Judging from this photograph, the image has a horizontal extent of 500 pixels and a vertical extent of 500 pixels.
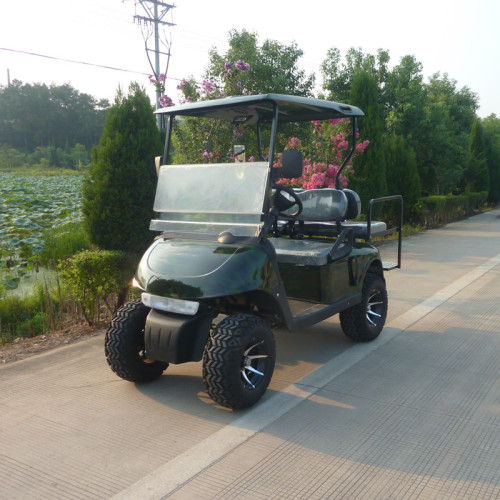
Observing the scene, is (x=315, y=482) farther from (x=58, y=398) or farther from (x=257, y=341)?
(x=58, y=398)

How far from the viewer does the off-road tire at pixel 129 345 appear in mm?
3580

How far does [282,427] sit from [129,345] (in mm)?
1197

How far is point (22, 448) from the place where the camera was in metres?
2.92

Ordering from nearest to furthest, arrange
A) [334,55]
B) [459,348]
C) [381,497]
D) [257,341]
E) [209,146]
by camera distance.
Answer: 1. [381,497]
2. [257,341]
3. [459,348]
4. [209,146]
5. [334,55]

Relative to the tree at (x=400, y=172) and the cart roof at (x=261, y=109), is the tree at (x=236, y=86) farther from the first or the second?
the tree at (x=400, y=172)

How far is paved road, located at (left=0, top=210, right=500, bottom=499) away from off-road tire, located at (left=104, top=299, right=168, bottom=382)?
144mm

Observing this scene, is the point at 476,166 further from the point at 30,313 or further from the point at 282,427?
the point at 282,427

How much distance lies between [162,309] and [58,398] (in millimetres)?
1004

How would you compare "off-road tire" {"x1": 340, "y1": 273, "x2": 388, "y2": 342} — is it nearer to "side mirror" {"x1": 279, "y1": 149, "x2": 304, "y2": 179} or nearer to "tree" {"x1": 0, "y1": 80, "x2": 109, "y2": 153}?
"side mirror" {"x1": 279, "y1": 149, "x2": 304, "y2": 179}

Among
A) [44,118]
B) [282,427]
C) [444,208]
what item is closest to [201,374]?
[282,427]

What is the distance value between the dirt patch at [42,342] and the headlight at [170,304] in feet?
5.48

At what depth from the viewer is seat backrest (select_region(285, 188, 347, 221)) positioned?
467 cm

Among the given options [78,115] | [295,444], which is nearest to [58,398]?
[295,444]

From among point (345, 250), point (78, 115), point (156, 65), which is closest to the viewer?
point (345, 250)
